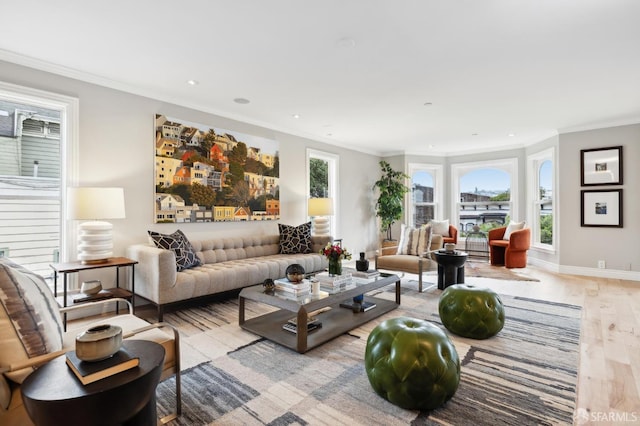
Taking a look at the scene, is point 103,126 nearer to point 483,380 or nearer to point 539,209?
point 483,380

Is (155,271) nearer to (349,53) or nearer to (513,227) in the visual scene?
(349,53)

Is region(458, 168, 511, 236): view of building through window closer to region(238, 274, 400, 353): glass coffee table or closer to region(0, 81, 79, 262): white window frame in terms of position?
region(238, 274, 400, 353): glass coffee table

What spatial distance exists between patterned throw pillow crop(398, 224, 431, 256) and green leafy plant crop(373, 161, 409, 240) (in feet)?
7.75

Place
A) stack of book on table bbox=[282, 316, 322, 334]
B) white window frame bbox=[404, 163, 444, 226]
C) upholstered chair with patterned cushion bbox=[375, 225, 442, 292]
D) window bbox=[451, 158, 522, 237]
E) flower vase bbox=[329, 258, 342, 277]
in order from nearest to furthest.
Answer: stack of book on table bbox=[282, 316, 322, 334] → flower vase bbox=[329, 258, 342, 277] → upholstered chair with patterned cushion bbox=[375, 225, 442, 292] → window bbox=[451, 158, 522, 237] → white window frame bbox=[404, 163, 444, 226]

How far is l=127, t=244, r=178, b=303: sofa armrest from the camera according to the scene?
324 cm

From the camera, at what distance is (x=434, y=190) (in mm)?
8344

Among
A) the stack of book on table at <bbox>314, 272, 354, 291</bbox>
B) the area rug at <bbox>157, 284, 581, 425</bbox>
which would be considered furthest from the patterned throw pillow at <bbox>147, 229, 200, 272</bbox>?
the stack of book on table at <bbox>314, 272, 354, 291</bbox>

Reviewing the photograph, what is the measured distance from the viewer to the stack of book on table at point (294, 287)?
2.88 m

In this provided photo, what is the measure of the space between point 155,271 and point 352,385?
87.1 inches

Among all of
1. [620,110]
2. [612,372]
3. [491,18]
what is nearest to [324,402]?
[612,372]

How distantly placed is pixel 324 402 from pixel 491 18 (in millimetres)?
2903

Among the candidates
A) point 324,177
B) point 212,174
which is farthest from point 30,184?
point 324,177

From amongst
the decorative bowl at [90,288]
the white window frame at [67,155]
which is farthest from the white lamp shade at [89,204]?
the decorative bowl at [90,288]

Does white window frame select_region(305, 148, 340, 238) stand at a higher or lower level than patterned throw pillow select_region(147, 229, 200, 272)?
higher
